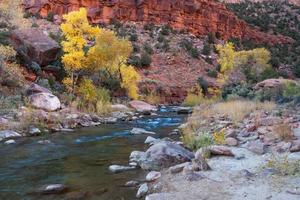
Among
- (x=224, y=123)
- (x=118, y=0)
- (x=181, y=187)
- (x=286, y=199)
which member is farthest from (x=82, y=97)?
(x=118, y=0)

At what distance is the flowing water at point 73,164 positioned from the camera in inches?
303

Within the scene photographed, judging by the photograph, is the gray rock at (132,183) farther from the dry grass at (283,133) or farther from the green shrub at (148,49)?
the green shrub at (148,49)

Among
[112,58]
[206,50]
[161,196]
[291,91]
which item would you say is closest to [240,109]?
[291,91]

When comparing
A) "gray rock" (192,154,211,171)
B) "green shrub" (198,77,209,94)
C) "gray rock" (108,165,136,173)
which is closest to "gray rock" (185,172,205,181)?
"gray rock" (192,154,211,171)

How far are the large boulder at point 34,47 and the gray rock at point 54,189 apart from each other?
61.5 ft

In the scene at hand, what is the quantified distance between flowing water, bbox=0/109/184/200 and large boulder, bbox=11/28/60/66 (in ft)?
34.9

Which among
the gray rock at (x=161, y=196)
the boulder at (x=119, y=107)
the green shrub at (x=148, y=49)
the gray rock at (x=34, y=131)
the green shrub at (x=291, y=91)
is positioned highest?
the gray rock at (x=161, y=196)

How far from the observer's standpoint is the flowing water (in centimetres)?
768

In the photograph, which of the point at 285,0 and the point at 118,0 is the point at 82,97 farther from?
the point at 285,0

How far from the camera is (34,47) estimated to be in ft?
83.6

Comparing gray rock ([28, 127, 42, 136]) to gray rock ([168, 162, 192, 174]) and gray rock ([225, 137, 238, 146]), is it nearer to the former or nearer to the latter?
gray rock ([225, 137, 238, 146])

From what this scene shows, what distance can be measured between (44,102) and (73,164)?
9.78 meters

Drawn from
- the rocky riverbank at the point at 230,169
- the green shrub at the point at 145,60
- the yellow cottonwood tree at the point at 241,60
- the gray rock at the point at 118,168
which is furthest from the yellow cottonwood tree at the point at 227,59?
the gray rock at the point at 118,168

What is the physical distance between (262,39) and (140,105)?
130 feet
